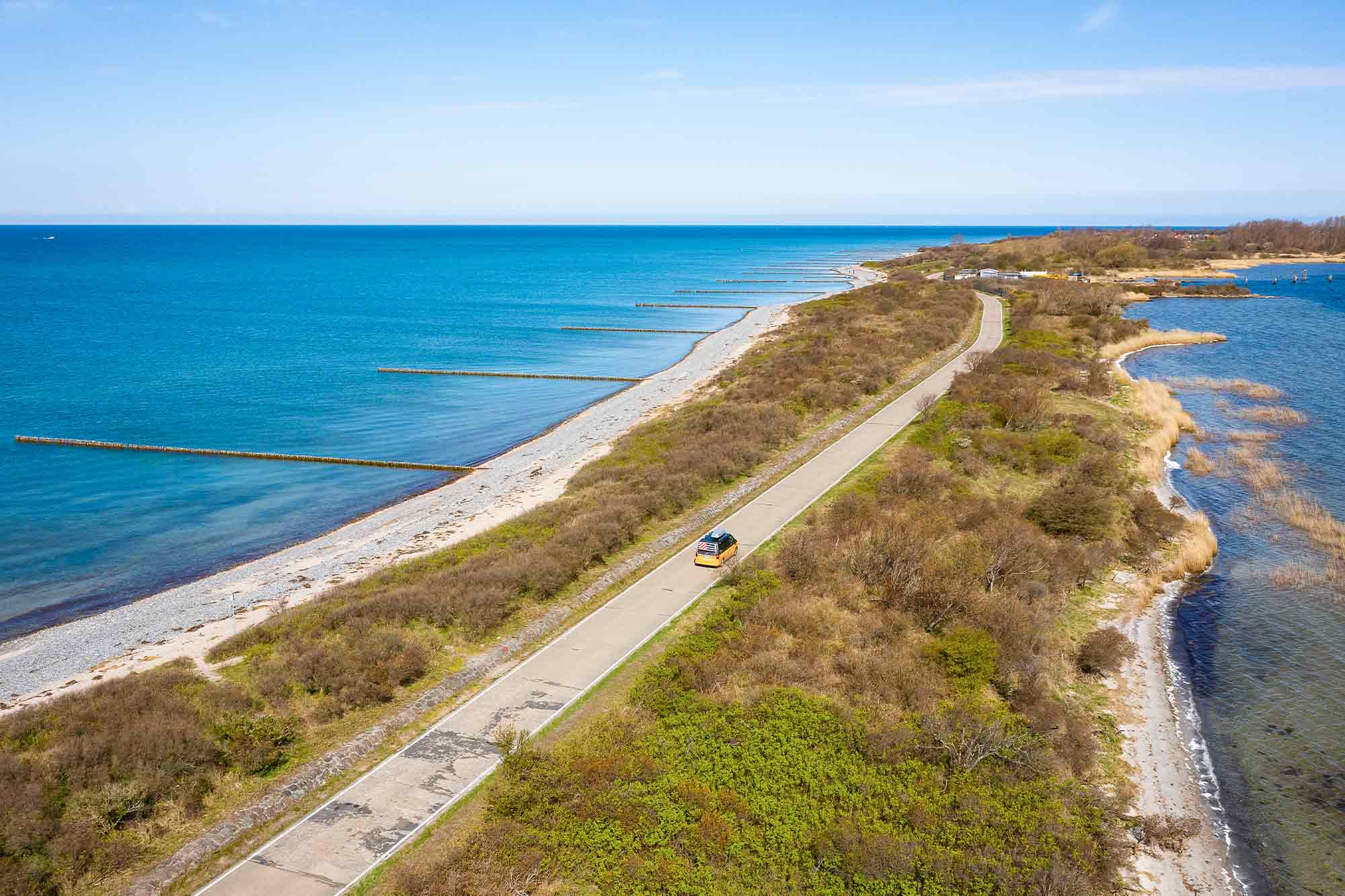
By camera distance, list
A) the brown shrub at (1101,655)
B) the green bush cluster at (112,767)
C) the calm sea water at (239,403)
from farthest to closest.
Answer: the calm sea water at (239,403) → the brown shrub at (1101,655) → the green bush cluster at (112,767)

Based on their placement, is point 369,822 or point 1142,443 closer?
point 369,822

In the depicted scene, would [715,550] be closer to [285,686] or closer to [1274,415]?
[285,686]

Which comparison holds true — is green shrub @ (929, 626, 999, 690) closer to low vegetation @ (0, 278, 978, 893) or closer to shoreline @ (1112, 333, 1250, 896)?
shoreline @ (1112, 333, 1250, 896)

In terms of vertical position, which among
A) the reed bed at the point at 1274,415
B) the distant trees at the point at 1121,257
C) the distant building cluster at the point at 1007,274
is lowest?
the reed bed at the point at 1274,415

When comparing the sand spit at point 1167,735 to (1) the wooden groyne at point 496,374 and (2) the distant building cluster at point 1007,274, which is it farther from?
(2) the distant building cluster at point 1007,274

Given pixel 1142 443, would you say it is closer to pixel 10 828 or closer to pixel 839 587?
pixel 839 587

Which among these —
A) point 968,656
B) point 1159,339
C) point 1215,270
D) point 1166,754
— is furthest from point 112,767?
point 1215,270

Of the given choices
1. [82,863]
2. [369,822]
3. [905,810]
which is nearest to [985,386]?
[905,810]

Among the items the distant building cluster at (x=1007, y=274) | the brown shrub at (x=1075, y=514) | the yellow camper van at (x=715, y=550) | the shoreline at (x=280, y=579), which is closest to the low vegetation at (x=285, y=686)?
the shoreline at (x=280, y=579)

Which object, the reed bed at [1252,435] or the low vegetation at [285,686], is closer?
the low vegetation at [285,686]
